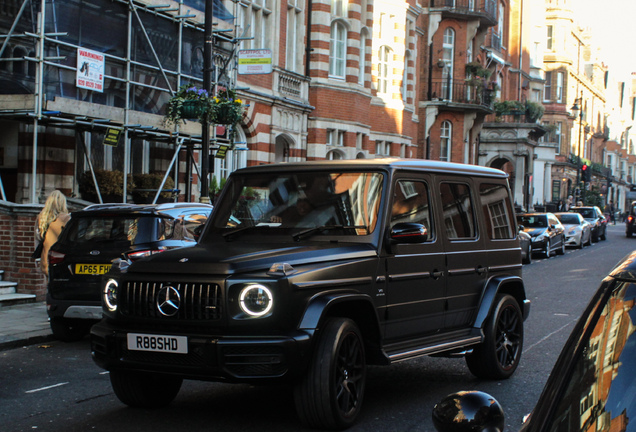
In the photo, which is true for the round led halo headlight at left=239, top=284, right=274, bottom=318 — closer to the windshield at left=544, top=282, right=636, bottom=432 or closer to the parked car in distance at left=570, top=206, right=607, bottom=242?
the windshield at left=544, top=282, right=636, bottom=432

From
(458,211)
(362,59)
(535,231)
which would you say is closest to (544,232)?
(535,231)

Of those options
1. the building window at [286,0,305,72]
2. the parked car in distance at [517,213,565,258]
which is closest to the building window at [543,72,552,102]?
the parked car in distance at [517,213,565,258]

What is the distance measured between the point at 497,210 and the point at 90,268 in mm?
4780

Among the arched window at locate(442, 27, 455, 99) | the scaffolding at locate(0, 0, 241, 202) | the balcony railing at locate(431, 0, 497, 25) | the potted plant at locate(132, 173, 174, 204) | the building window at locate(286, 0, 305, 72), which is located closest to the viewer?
the scaffolding at locate(0, 0, 241, 202)

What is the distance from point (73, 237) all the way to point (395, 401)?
5131 mm

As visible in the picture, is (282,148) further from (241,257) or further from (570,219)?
(241,257)

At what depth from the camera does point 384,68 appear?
33656 millimetres

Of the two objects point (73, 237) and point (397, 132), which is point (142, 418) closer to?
point (73, 237)

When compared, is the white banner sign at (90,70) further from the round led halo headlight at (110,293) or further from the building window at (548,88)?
the building window at (548,88)

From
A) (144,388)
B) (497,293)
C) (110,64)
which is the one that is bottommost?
(144,388)

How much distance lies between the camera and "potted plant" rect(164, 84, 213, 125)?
53.3 feet

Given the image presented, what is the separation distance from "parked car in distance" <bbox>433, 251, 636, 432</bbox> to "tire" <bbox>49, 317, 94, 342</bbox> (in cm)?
838

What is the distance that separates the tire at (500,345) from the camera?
771 cm

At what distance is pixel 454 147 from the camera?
4297 cm
